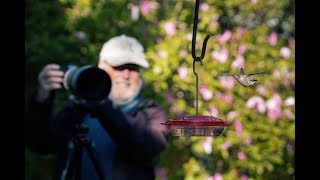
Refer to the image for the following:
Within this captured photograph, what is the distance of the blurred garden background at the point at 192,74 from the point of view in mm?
4395

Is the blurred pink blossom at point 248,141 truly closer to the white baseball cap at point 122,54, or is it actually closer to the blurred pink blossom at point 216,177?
the blurred pink blossom at point 216,177

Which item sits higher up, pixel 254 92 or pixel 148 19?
pixel 148 19

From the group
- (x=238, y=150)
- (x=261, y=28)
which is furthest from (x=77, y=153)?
(x=261, y=28)

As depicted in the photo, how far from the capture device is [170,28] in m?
4.44

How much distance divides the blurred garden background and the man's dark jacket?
1.25 metres

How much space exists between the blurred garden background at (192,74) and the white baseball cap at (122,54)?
3.58ft

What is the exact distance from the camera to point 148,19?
4559 mm

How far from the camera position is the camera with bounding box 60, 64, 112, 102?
268 centimetres

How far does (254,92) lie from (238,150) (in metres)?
0.37

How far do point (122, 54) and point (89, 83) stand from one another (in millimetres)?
553

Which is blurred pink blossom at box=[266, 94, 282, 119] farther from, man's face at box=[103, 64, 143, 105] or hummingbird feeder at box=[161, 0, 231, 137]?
hummingbird feeder at box=[161, 0, 231, 137]

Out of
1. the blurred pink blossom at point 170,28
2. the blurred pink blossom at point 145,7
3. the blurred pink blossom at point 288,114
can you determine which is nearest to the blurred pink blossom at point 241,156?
the blurred pink blossom at point 288,114

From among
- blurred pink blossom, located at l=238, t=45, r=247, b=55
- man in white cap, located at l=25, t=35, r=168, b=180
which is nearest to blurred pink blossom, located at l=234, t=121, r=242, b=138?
blurred pink blossom, located at l=238, t=45, r=247, b=55

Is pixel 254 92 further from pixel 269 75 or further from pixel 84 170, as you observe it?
pixel 84 170
